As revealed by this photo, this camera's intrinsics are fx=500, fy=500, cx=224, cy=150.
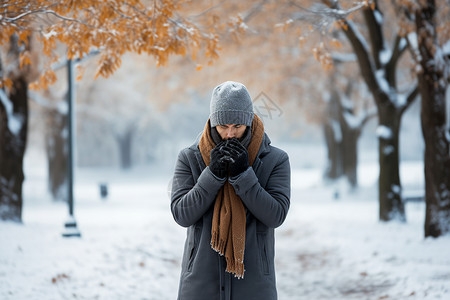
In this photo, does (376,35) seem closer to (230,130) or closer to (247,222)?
(230,130)

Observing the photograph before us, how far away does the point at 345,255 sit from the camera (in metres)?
9.44

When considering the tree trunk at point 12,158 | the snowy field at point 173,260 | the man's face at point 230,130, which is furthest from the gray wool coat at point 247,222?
the tree trunk at point 12,158

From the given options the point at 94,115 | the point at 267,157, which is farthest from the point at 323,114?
the point at 267,157

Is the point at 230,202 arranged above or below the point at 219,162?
below

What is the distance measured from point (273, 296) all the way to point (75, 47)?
4.35 meters

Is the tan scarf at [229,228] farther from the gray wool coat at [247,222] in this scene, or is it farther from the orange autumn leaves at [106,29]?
the orange autumn leaves at [106,29]

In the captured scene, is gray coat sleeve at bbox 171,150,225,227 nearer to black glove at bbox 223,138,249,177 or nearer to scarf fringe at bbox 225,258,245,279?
black glove at bbox 223,138,249,177

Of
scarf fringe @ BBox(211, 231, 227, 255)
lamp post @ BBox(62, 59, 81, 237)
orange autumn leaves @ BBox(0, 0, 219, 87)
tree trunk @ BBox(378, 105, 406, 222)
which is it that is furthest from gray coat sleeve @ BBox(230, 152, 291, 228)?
tree trunk @ BBox(378, 105, 406, 222)

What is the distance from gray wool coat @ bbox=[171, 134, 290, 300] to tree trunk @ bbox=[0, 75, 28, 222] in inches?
336

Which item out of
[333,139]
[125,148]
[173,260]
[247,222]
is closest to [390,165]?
[173,260]

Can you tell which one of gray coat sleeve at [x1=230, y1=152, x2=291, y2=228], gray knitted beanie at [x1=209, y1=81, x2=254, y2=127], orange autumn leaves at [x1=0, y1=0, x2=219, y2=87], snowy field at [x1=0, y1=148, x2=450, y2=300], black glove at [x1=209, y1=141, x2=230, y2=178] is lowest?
snowy field at [x1=0, y1=148, x2=450, y2=300]

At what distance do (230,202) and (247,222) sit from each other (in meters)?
0.20

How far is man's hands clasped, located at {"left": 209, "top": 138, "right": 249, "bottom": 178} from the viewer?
287 centimetres

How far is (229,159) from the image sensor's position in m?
2.86
